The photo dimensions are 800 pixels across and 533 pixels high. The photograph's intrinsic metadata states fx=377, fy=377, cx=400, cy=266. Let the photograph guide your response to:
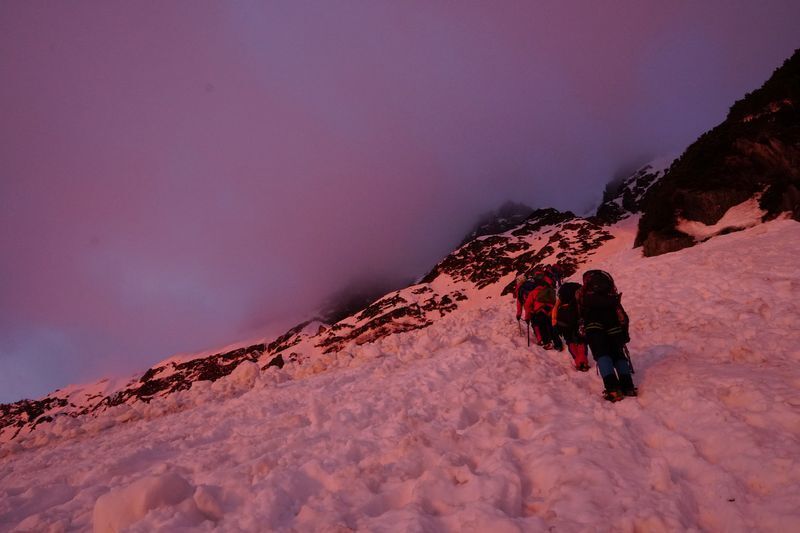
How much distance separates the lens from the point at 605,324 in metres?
5.79

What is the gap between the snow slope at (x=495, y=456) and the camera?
2854 millimetres

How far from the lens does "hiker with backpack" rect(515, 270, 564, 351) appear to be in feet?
30.6

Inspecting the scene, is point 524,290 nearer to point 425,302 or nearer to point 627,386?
point 627,386

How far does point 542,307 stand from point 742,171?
3085 centimetres

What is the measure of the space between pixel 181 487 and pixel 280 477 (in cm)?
94

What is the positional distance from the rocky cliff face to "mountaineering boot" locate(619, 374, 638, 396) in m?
26.0

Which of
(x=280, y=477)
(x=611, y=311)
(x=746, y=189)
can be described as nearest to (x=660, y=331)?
(x=611, y=311)

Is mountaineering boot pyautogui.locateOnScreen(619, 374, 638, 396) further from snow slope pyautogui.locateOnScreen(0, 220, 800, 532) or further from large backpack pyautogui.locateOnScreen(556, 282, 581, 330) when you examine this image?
large backpack pyautogui.locateOnScreen(556, 282, 581, 330)

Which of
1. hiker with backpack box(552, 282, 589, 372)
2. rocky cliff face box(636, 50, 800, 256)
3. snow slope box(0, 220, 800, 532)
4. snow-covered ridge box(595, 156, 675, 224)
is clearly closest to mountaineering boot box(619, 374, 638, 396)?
snow slope box(0, 220, 800, 532)

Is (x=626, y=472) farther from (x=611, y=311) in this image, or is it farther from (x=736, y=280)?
(x=736, y=280)

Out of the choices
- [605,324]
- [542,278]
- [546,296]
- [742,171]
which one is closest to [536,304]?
[546,296]

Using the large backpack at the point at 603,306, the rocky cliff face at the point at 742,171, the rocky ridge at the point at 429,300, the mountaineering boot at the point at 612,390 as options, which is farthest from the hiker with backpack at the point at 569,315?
the rocky ridge at the point at 429,300

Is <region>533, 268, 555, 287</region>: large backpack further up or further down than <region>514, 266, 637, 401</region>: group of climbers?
further up

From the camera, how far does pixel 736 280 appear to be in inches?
429
